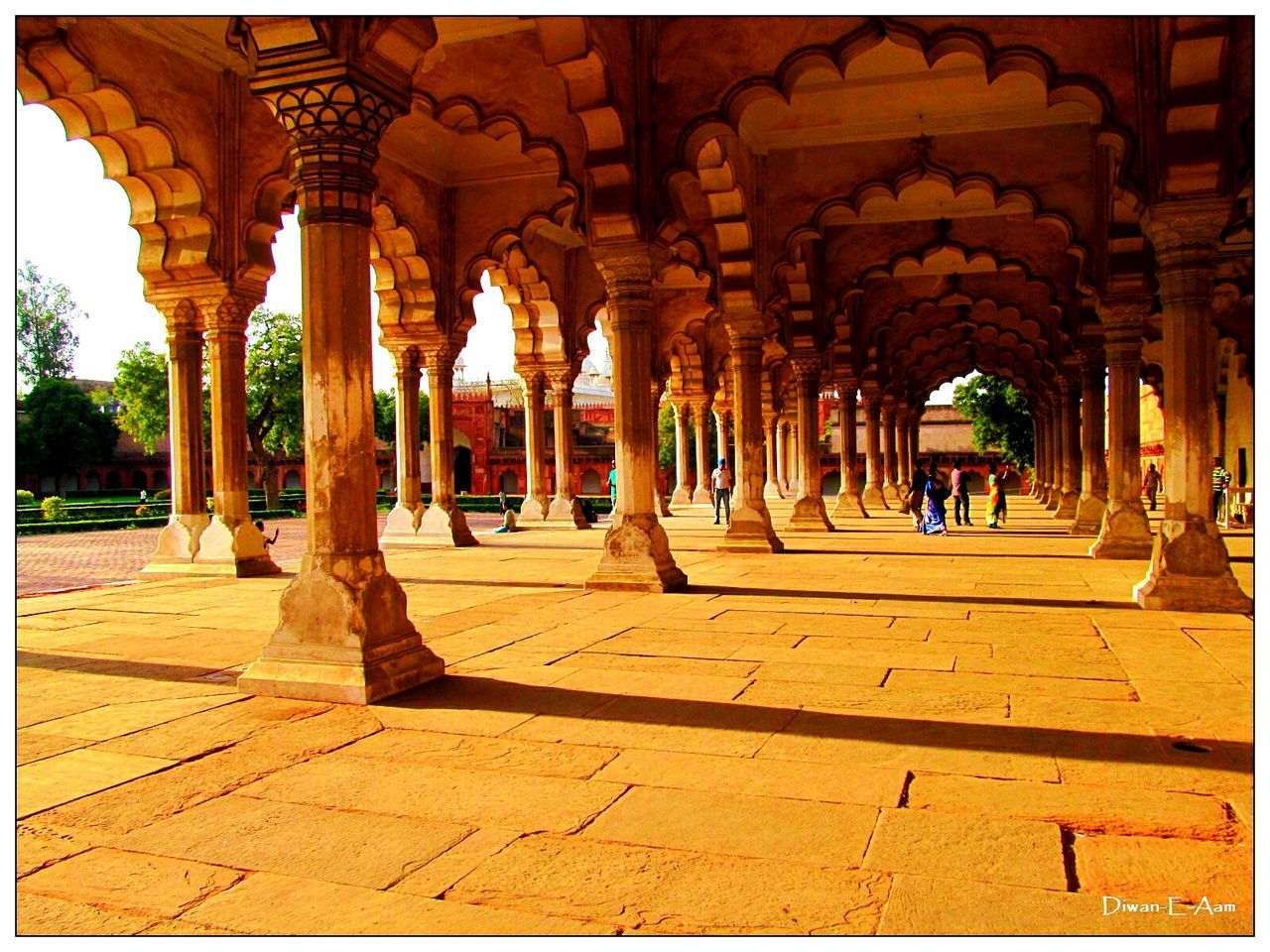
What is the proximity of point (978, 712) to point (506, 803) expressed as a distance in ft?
7.66

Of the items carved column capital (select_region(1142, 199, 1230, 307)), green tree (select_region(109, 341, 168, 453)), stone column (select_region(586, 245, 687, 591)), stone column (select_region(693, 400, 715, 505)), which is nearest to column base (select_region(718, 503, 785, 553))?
stone column (select_region(586, 245, 687, 591))

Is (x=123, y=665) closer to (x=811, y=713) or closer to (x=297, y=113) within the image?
(x=297, y=113)

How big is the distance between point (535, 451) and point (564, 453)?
67 centimetres

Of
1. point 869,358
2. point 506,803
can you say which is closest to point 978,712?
point 506,803

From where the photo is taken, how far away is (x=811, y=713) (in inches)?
179

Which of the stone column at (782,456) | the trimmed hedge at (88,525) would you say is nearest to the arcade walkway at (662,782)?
the trimmed hedge at (88,525)

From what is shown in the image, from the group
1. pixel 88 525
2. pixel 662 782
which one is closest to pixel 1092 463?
pixel 662 782

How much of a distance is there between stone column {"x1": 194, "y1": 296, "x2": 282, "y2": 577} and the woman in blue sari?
10975 millimetres

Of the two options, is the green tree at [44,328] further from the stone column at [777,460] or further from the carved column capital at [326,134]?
the carved column capital at [326,134]

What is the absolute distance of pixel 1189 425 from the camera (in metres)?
7.73

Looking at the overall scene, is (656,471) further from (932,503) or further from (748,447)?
(932,503)

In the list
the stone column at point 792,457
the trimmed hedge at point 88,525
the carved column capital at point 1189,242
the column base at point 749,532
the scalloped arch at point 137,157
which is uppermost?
the scalloped arch at point 137,157

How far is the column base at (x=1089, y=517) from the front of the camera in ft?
51.3

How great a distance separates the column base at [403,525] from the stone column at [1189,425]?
10.7m
